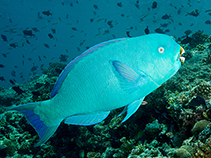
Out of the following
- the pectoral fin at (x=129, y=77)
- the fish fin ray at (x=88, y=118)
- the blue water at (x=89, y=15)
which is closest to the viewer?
the pectoral fin at (x=129, y=77)

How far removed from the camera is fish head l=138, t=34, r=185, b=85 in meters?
1.16

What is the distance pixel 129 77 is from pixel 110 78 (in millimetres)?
169

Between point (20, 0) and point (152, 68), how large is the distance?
64364 mm

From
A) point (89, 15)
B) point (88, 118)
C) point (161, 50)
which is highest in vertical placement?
point (89, 15)

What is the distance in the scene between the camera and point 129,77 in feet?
3.68

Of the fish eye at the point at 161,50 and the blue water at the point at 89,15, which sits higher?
the blue water at the point at 89,15

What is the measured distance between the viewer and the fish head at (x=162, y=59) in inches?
45.6

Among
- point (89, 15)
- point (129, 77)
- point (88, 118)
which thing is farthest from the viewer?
point (89, 15)

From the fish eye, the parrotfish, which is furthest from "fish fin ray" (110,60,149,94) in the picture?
the fish eye

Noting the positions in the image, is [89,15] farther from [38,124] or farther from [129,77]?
[129,77]

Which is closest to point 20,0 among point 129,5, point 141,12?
point 129,5

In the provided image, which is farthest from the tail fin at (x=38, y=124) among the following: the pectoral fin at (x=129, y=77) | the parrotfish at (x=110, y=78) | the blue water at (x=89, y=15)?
the blue water at (x=89, y=15)

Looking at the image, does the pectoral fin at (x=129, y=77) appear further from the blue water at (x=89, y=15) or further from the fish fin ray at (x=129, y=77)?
the blue water at (x=89, y=15)

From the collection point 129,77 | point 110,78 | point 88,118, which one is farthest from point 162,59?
point 88,118
